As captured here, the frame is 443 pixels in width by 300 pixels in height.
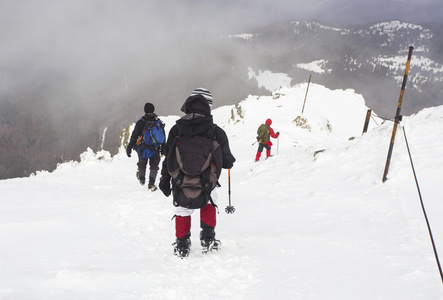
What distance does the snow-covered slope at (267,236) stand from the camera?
2.81 metres

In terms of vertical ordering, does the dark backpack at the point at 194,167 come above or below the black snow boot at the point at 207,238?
above

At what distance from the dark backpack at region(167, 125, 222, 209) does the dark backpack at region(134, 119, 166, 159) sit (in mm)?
4062

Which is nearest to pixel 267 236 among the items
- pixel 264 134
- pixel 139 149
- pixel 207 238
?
pixel 207 238

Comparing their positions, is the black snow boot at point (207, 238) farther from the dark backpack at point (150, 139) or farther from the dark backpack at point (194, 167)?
the dark backpack at point (150, 139)

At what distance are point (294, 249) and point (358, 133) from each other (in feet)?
99.2

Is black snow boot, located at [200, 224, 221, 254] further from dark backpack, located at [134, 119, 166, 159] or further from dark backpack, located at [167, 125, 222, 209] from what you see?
dark backpack, located at [134, 119, 166, 159]

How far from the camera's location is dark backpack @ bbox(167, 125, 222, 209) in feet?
11.2

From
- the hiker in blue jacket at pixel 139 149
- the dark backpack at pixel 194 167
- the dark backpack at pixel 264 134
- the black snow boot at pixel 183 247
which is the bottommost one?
the black snow boot at pixel 183 247

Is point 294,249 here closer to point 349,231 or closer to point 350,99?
point 349,231

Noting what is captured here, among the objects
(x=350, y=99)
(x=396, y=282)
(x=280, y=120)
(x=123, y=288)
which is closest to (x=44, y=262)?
(x=123, y=288)

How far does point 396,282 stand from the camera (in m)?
2.73

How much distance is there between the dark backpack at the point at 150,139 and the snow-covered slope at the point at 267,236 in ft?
4.31

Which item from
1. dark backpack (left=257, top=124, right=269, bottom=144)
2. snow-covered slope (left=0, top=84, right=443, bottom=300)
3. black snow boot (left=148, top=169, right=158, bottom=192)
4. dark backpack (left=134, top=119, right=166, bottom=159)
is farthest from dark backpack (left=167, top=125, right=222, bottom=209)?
dark backpack (left=257, top=124, right=269, bottom=144)

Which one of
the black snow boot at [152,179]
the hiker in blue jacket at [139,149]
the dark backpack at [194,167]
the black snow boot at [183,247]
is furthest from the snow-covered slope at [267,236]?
the dark backpack at [194,167]
